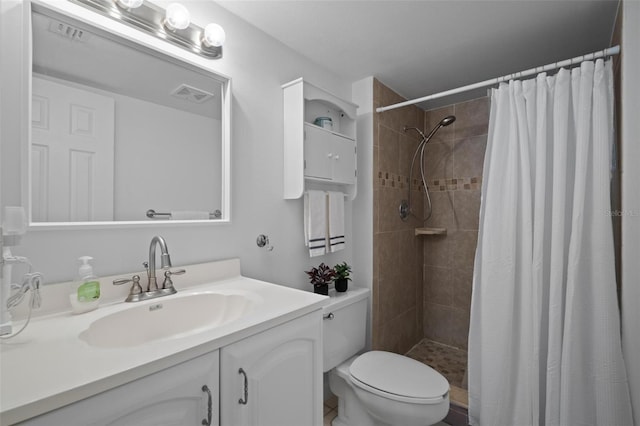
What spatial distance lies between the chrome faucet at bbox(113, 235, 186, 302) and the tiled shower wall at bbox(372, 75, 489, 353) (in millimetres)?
1405

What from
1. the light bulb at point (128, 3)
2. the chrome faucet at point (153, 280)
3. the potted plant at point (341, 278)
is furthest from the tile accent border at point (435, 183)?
the light bulb at point (128, 3)

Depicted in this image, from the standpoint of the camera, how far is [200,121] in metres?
1.39

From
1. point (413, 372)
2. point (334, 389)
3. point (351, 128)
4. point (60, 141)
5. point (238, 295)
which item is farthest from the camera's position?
point (351, 128)

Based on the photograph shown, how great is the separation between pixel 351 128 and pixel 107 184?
1486 millimetres

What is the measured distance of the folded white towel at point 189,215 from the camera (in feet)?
4.19

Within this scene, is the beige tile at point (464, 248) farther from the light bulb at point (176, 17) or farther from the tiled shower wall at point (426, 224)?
the light bulb at point (176, 17)

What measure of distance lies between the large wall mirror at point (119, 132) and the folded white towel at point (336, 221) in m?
0.69

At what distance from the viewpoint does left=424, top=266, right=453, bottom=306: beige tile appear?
2773 mm

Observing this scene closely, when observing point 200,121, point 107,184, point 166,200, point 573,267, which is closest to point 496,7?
point 573,267

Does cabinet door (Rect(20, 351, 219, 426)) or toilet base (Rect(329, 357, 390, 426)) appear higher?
cabinet door (Rect(20, 351, 219, 426))

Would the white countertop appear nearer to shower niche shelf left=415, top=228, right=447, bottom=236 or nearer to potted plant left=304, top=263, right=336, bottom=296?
potted plant left=304, top=263, right=336, bottom=296

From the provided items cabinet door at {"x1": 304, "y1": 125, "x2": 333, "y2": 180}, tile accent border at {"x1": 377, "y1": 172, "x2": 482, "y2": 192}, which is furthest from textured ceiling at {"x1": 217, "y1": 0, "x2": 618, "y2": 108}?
tile accent border at {"x1": 377, "y1": 172, "x2": 482, "y2": 192}

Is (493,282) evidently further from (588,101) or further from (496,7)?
(496,7)

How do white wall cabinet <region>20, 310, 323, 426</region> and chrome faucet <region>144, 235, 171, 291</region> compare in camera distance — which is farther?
chrome faucet <region>144, 235, 171, 291</region>
